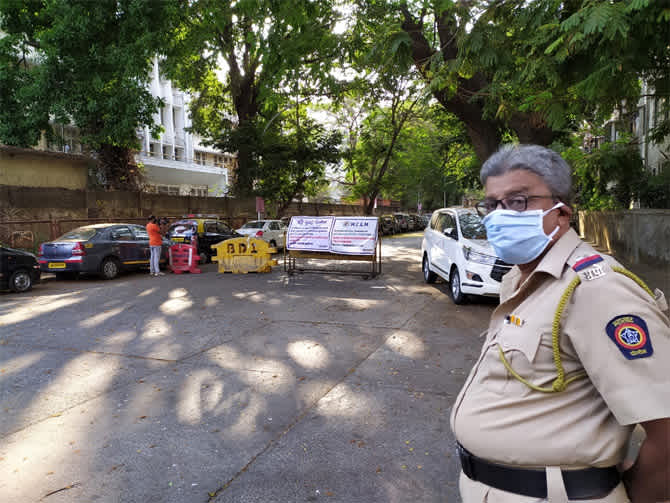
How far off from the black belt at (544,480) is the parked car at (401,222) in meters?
38.3

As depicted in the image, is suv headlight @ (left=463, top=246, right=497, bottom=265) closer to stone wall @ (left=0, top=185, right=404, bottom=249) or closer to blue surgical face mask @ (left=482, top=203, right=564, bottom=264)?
blue surgical face mask @ (left=482, top=203, right=564, bottom=264)

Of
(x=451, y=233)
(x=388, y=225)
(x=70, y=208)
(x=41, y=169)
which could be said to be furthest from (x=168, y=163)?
(x=451, y=233)

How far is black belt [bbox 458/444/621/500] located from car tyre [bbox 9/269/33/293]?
12.6m

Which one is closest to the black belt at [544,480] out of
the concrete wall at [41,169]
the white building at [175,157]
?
the concrete wall at [41,169]

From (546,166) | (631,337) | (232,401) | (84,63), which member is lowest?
(232,401)

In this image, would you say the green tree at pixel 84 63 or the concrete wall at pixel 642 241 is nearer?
the concrete wall at pixel 642 241

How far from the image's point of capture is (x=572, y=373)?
1.43m

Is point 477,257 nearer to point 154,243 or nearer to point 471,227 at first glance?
point 471,227

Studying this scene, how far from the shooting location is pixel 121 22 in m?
15.2

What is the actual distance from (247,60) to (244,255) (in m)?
14.7

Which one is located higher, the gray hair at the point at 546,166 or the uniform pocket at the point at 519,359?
the gray hair at the point at 546,166

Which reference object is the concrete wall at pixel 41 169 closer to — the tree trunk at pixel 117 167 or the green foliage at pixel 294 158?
the tree trunk at pixel 117 167

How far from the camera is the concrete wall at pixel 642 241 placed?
11.9 metres

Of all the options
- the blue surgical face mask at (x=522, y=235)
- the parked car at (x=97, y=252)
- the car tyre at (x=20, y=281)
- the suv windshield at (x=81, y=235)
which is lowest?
the car tyre at (x=20, y=281)
